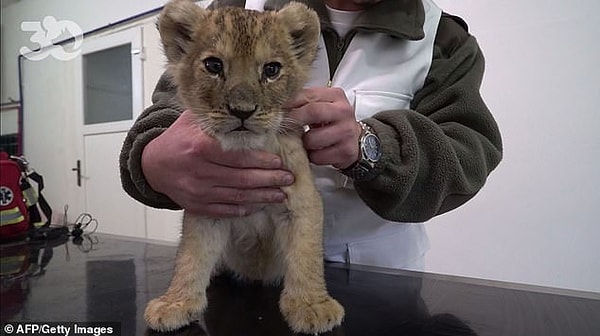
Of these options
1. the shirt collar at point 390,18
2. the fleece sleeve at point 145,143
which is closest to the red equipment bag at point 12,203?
the fleece sleeve at point 145,143

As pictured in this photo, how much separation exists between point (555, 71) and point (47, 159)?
3.34 metres

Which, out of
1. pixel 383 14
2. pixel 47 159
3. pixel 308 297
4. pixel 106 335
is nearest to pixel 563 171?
pixel 383 14

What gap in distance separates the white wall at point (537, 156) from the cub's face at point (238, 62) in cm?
113

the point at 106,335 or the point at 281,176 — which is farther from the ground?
the point at 281,176

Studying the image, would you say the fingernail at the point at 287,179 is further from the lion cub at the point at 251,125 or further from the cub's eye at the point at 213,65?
the cub's eye at the point at 213,65

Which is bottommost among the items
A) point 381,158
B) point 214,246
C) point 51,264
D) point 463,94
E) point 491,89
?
point 51,264

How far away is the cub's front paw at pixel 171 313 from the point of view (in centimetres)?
56

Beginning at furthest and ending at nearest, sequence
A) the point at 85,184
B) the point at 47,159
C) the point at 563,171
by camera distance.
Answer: the point at 47,159 → the point at 85,184 → the point at 563,171

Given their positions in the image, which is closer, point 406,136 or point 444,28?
point 406,136

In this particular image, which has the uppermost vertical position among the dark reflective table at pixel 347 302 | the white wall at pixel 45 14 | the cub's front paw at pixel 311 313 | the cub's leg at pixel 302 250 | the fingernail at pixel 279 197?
the white wall at pixel 45 14

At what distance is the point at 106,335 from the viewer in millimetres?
562

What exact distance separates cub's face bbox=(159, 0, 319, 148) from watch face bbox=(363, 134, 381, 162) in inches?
5.0

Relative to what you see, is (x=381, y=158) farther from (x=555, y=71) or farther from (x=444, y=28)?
(x=555, y=71)

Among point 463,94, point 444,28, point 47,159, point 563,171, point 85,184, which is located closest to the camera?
point 463,94
